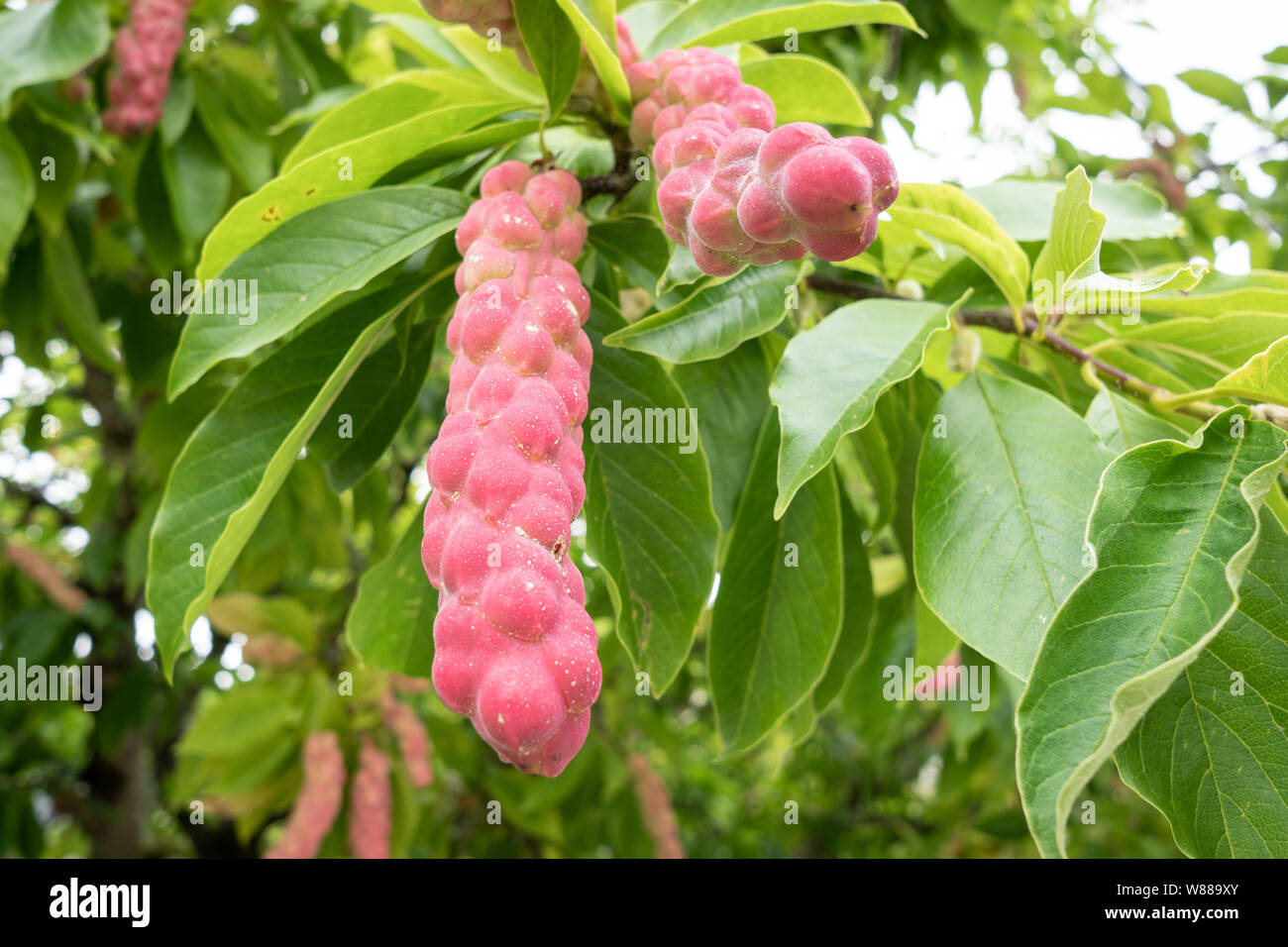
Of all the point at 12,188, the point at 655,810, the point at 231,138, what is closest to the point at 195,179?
the point at 231,138

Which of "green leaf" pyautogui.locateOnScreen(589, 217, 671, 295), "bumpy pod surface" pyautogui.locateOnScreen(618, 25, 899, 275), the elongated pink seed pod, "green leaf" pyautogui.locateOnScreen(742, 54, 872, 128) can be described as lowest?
the elongated pink seed pod

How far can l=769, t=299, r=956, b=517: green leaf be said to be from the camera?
629 mm

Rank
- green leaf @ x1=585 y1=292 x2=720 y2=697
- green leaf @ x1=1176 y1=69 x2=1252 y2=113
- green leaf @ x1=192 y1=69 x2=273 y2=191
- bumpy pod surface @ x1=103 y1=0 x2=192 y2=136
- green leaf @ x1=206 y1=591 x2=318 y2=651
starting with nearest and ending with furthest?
green leaf @ x1=585 y1=292 x2=720 y2=697
bumpy pod surface @ x1=103 y1=0 x2=192 y2=136
green leaf @ x1=192 y1=69 x2=273 y2=191
green leaf @ x1=206 y1=591 x2=318 y2=651
green leaf @ x1=1176 y1=69 x2=1252 y2=113

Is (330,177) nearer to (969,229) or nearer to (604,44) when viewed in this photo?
(604,44)

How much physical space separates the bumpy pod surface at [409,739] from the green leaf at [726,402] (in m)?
1.31

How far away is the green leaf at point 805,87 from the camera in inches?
35.5

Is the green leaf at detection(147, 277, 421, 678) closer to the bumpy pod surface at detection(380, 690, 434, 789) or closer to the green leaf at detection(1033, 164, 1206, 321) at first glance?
the green leaf at detection(1033, 164, 1206, 321)

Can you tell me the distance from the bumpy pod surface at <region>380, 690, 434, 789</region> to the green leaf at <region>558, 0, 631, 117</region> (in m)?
1.60

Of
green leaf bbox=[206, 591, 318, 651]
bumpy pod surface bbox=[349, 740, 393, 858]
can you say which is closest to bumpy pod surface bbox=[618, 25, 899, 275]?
bumpy pod surface bbox=[349, 740, 393, 858]

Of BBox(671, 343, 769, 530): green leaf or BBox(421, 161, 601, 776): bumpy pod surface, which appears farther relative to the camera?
BBox(671, 343, 769, 530): green leaf

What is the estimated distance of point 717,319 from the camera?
752mm

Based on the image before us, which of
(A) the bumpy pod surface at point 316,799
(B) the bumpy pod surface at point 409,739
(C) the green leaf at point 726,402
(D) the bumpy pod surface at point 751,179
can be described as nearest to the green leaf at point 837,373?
(D) the bumpy pod surface at point 751,179

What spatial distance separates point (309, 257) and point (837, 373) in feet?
1.39

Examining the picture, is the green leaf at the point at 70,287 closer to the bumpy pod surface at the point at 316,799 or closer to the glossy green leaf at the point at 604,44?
the bumpy pod surface at the point at 316,799
